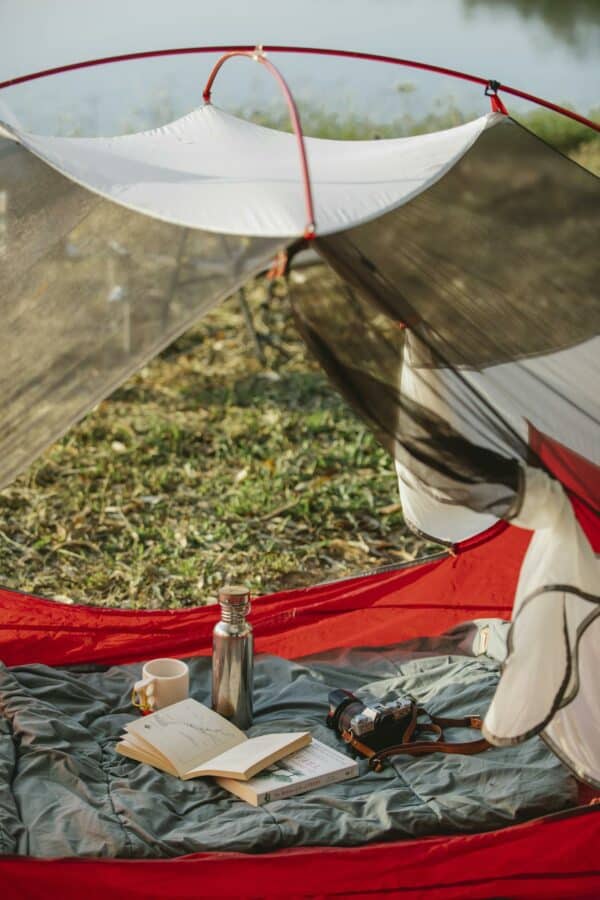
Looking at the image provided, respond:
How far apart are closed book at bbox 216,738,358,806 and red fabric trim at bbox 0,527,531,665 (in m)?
0.57

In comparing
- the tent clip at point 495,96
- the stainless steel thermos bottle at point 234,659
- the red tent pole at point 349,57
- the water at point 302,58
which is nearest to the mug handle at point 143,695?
the stainless steel thermos bottle at point 234,659

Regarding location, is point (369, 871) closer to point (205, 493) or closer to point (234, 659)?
point (234, 659)

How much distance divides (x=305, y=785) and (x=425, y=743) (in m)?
0.26

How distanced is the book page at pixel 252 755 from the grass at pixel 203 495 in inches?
46.4

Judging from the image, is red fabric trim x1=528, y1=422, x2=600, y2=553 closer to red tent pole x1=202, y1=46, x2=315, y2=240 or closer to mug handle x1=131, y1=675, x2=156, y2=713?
red tent pole x1=202, y1=46, x2=315, y2=240

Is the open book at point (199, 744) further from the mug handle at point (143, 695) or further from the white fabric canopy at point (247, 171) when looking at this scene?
the white fabric canopy at point (247, 171)

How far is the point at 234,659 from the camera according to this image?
7.17 ft

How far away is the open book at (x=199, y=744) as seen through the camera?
1995 millimetres

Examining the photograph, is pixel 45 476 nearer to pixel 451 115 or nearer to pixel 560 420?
pixel 560 420

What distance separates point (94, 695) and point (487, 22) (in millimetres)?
6585

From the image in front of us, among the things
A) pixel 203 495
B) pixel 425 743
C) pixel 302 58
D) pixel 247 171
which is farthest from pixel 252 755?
pixel 302 58

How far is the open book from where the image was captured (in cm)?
200

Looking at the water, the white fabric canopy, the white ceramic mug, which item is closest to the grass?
the white ceramic mug

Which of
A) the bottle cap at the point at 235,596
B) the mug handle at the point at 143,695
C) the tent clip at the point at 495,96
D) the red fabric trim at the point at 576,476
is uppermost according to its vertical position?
the tent clip at the point at 495,96
